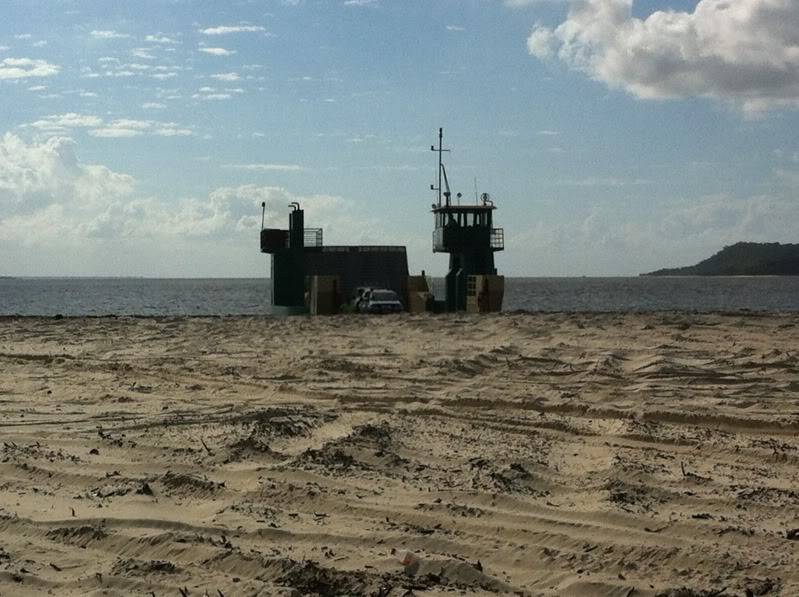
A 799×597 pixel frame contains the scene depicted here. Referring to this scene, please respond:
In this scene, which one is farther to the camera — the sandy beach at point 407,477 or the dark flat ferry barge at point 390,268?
the dark flat ferry barge at point 390,268

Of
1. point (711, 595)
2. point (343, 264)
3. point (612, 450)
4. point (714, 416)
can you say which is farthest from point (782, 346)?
point (343, 264)

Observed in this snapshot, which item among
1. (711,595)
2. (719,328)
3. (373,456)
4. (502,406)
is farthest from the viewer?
(719,328)

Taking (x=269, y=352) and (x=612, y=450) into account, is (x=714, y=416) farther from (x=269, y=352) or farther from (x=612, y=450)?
(x=269, y=352)

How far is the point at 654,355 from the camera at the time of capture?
1108cm

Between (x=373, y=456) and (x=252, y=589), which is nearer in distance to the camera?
(x=252, y=589)

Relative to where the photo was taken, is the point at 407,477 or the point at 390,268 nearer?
the point at 407,477

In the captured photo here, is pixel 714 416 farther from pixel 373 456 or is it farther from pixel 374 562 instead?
pixel 374 562

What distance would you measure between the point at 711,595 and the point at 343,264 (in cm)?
3975

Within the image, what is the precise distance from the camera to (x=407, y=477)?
522 centimetres

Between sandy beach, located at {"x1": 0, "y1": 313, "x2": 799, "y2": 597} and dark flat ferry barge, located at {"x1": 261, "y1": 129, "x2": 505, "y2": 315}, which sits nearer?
sandy beach, located at {"x1": 0, "y1": 313, "x2": 799, "y2": 597}

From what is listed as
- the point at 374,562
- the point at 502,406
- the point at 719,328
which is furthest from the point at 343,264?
the point at 374,562

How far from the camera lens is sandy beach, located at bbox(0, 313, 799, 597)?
146 inches

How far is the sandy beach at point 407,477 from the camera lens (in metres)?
3.71

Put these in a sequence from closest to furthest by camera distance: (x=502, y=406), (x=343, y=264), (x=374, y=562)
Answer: (x=374, y=562) → (x=502, y=406) → (x=343, y=264)
